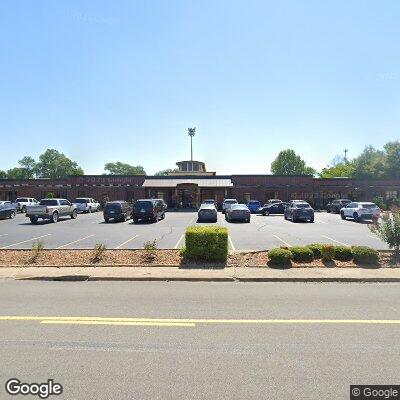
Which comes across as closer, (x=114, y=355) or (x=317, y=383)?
(x=317, y=383)

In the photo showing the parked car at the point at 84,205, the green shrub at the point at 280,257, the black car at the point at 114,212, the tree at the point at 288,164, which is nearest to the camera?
the green shrub at the point at 280,257

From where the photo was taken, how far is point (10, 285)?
9.67 meters

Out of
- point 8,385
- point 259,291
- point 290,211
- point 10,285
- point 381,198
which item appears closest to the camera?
point 8,385

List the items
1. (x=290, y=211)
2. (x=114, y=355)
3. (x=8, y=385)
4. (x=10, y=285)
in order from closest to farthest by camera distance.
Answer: (x=8, y=385)
(x=114, y=355)
(x=10, y=285)
(x=290, y=211)

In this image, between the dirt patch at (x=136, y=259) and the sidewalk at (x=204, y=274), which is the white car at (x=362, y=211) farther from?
the sidewalk at (x=204, y=274)

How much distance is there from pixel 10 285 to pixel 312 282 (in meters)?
8.69

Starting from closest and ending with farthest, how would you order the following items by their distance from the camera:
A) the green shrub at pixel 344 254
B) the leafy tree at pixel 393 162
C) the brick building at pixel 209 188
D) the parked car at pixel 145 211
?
1. the green shrub at pixel 344 254
2. the parked car at pixel 145 211
3. the brick building at pixel 209 188
4. the leafy tree at pixel 393 162

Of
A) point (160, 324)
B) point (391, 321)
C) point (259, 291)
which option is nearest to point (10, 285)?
point (160, 324)

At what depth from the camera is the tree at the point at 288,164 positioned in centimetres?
11012

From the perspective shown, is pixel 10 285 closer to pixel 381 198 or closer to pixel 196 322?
pixel 196 322

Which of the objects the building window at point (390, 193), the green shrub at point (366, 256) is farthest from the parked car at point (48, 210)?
the building window at point (390, 193)

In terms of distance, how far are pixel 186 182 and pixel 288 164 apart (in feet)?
226

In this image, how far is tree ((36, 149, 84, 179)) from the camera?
123188mm

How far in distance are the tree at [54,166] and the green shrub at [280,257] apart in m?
119
